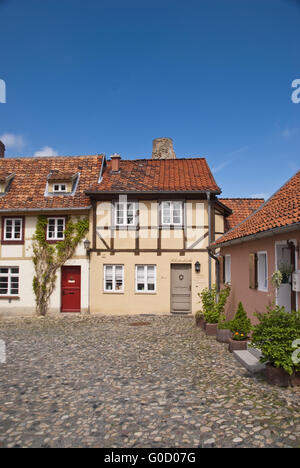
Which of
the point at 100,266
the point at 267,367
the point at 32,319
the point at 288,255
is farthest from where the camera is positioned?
the point at 100,266

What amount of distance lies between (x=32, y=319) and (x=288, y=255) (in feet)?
35.5

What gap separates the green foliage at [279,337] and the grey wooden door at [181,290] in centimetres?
892

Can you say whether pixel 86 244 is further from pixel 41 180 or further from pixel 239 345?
pixel 239 345

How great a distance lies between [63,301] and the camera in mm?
15375

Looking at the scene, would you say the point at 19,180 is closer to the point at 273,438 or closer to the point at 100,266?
the point at 100,266

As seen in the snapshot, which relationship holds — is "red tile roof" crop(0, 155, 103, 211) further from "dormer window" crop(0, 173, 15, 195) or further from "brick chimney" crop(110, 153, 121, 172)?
"brick chimney" crop(110, 153, 121, 172)

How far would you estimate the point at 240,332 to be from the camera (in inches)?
340

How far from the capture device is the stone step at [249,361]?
6.81 metres

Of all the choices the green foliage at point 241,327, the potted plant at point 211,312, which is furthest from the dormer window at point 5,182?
the green foliage at point 241,327

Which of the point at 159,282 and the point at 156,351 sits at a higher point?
the point at 159,282

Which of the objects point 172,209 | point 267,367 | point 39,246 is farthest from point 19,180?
point 267,367

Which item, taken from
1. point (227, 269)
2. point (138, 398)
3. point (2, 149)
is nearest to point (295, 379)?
point (138, 398)

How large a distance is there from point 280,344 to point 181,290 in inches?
369

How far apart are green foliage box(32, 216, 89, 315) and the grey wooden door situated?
183 inches
